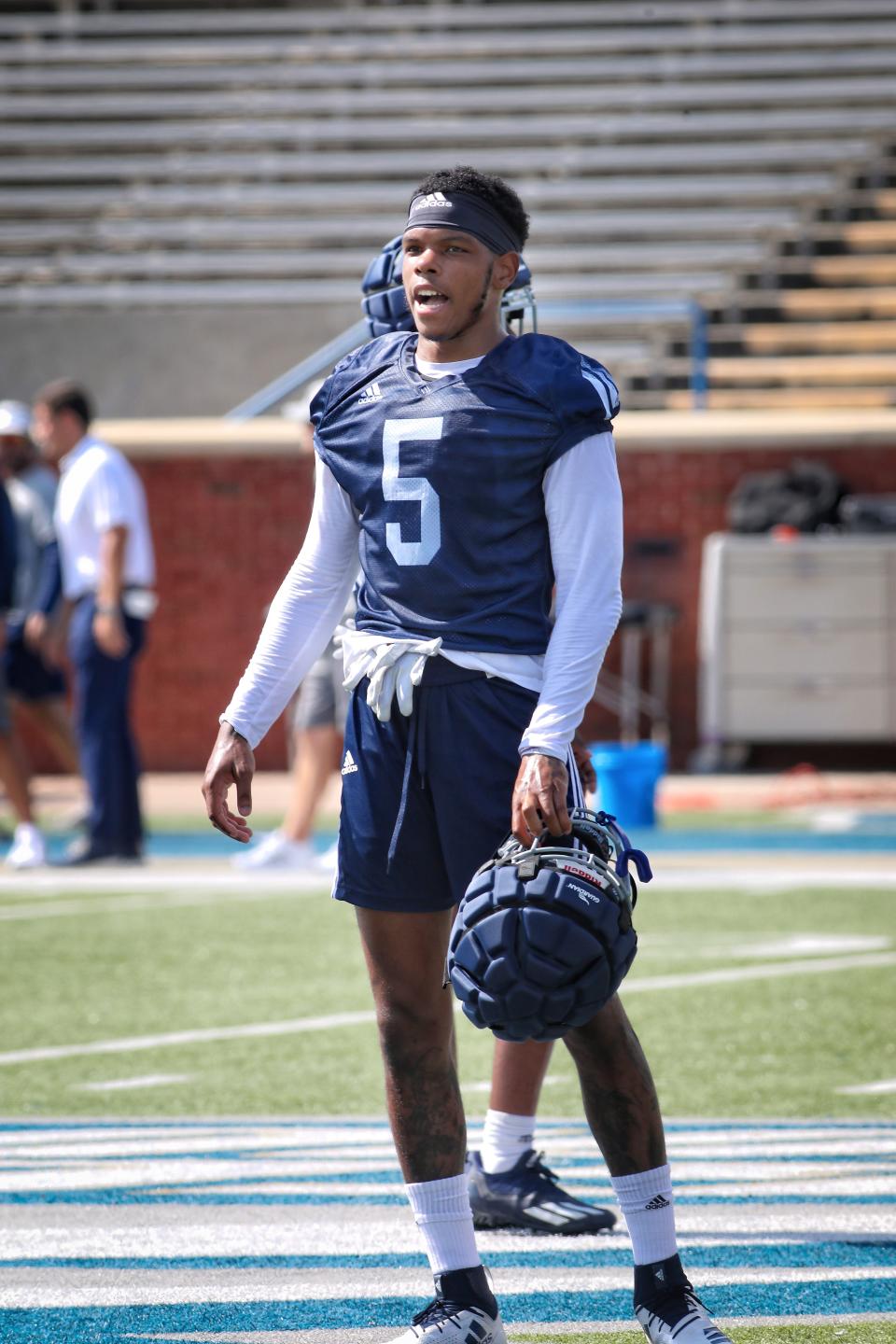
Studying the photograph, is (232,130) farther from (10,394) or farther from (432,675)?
(432,675)

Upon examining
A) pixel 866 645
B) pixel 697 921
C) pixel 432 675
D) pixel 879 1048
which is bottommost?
pixel 866 645

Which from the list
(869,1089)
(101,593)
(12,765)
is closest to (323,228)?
(12,765)

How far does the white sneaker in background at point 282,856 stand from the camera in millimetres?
10031

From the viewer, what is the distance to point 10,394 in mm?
20422

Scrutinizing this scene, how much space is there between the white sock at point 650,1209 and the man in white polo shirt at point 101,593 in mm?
6515

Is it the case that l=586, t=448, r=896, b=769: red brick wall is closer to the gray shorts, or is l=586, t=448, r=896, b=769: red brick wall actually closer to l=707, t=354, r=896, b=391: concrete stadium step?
l=707, t=354, r=896, b=391: concrete stadium step

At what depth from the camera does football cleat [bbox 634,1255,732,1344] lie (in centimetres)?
323

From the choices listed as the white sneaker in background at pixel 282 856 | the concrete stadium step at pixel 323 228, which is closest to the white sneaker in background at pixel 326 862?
the white sneaker in background at pixel 282 856

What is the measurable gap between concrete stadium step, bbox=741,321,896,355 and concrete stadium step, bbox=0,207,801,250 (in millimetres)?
1579

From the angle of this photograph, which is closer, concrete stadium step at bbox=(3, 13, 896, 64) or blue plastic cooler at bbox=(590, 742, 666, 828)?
blue plastic cooler at bbox=(590, 742, 666, 828)

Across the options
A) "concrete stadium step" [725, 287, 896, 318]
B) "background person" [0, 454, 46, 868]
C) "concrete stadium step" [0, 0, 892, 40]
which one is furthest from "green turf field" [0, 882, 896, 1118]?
"concrete stadium step" [0, 0, 892, 40]

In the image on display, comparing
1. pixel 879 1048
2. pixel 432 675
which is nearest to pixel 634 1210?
pixel 432 675

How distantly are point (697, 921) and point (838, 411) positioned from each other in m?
9.07

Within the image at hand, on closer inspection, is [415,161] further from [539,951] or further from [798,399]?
[539,951]
